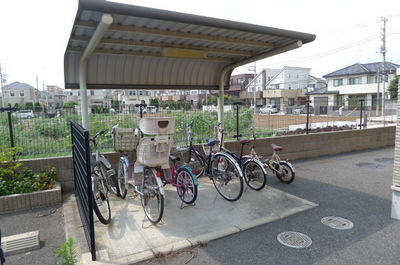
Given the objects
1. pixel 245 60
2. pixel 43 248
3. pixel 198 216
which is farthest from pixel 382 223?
pixel 43 248

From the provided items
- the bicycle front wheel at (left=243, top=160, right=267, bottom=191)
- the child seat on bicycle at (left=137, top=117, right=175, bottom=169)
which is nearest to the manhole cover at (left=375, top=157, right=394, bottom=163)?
the bicycle front wheel at (left=243, top=160, right=267, bottom=191)

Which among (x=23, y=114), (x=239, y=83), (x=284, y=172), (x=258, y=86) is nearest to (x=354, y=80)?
(x=258, y=86)

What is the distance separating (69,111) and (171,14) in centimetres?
340

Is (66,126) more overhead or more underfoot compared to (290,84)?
more underfoot

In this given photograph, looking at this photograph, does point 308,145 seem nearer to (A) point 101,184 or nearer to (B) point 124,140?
(B) point 124,140

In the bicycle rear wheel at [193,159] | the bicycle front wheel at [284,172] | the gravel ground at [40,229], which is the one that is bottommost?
the gravel ground at [40,229]

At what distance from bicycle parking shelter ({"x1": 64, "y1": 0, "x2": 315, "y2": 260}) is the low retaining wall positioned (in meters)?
0.85

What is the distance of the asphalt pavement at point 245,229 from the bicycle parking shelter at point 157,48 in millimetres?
551

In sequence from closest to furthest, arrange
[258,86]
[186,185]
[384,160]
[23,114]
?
[186,185], [23,114], [384,160], [258,86]

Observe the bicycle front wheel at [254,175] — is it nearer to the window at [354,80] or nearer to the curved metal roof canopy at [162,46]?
the curved metal roof canopy at [162,46]

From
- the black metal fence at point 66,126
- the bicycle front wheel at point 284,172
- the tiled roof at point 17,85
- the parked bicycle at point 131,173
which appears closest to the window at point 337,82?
the black metal fence at point 66,126

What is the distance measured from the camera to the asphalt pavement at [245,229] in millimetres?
2807

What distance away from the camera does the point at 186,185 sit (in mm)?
3965

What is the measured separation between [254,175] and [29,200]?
149 inches
